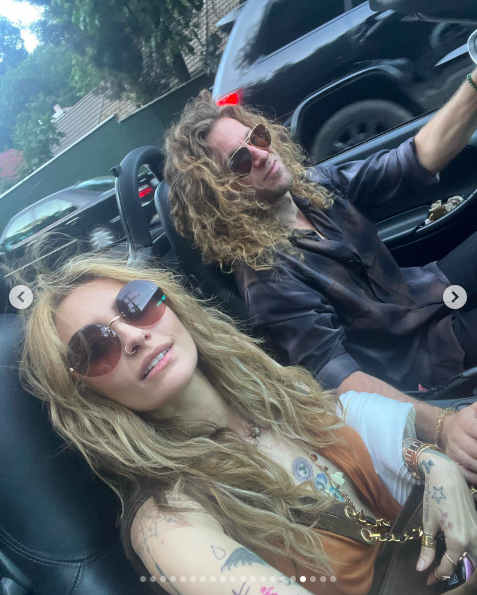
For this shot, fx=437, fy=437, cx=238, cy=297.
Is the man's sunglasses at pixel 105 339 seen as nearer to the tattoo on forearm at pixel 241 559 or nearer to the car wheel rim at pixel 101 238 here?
the car wheel rim at pixel 101 238

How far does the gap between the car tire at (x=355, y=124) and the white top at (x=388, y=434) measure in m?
0.76

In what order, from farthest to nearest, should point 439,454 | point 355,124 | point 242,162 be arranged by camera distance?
point 355,124
point 242,162
point 439,454

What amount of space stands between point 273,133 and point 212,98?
0.18m

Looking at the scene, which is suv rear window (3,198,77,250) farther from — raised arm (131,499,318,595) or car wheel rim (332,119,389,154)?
car wheel rim (332,119,389,154)

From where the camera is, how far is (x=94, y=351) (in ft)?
2.54

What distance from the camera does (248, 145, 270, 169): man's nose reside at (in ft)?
3.70

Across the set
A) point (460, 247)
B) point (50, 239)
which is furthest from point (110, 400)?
point (460, 247)

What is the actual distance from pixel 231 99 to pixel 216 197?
26cm

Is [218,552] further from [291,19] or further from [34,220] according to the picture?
[291,19]

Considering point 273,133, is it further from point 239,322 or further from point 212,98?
point 239,322

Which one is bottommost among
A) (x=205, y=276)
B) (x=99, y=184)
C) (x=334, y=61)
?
(x=205, y=276)

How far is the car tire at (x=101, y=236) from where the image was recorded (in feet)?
3.20

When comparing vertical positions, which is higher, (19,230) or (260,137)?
(19,230)

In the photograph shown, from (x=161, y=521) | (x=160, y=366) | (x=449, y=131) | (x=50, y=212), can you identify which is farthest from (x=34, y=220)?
(x=449, y=131)
